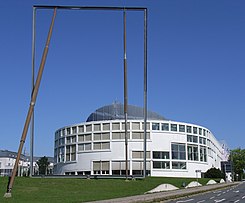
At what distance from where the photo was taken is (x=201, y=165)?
11881 centimetres

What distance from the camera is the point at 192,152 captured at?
117m

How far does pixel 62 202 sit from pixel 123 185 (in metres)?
21.9

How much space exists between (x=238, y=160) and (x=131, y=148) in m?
89.7

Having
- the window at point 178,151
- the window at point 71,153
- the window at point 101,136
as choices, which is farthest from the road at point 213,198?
the window at point 71,153

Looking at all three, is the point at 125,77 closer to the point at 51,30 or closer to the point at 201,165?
the point at 51,30

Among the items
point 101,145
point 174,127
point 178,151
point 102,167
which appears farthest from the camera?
point 174,127

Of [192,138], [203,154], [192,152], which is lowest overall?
[203,154]

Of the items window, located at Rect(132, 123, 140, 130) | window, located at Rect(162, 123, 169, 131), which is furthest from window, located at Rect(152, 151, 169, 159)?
window, located at Rect(132, 123, 140, 130)

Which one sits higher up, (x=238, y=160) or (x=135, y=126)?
(x=135, y=126)

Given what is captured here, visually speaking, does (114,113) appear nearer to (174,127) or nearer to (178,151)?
(174,127)

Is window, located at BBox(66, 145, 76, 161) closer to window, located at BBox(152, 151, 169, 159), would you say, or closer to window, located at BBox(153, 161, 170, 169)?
window, located at BBox(152, 151, 169, 159)

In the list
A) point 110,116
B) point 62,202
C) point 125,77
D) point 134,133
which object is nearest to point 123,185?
point 125,77

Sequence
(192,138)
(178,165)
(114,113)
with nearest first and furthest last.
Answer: (178,165) → (192,138) → (114,113)

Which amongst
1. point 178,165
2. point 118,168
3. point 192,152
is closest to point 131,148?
point 118,168
